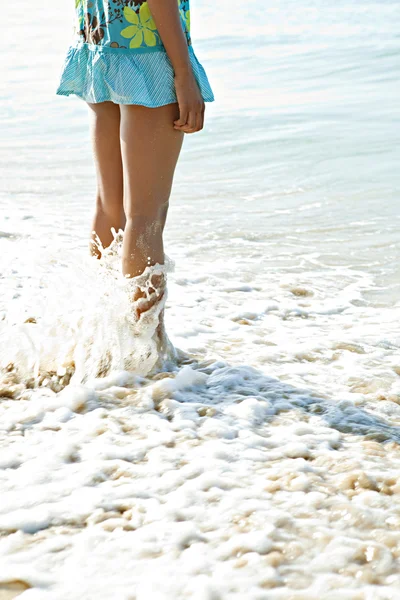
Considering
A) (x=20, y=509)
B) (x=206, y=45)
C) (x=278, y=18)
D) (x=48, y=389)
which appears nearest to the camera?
(x=20, y=509)

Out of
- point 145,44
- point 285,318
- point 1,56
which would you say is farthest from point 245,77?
point 145,44

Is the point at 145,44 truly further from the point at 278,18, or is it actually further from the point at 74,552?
the point at 278,18

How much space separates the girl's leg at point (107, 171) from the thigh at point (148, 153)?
6.8 inches

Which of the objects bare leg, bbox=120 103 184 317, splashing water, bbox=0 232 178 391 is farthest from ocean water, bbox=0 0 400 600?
bare leg, bbox=120 103 184 317

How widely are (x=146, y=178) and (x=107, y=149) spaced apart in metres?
0.27

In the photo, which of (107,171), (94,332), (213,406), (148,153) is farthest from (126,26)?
(213,406)

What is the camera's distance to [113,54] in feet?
9.25

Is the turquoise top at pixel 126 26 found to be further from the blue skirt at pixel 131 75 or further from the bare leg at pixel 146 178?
the bare leg at pixel 146 178

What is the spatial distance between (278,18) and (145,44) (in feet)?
59.4

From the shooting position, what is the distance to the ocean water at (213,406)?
2.06 metres

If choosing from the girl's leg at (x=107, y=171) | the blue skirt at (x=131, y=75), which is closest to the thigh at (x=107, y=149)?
the girl's leg at (x=107, y=171)

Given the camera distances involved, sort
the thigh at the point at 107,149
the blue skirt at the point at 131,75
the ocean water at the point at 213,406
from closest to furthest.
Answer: the ocean water at the point at 213,406 → the blue skirt at the point at 131,75 → the thigh at the point at 107,149

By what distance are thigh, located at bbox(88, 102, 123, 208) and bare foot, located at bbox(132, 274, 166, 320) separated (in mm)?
→ 355

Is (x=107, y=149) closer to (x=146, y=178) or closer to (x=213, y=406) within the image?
(x=146, y=178)
